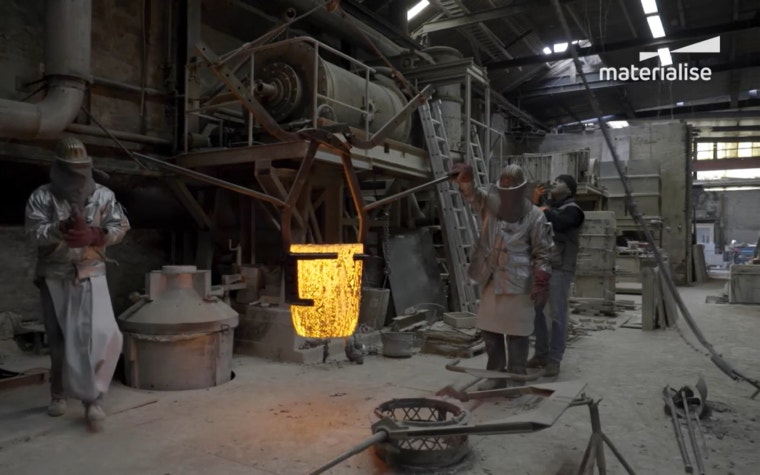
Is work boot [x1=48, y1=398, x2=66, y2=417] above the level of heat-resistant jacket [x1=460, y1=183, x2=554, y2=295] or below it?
below

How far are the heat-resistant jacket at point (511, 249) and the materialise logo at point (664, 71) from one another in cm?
1219

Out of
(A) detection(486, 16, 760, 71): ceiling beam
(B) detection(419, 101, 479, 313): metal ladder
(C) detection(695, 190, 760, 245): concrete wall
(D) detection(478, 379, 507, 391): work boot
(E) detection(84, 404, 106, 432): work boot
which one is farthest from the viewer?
(C) detection(695, 190, 760, 245): concrete wall

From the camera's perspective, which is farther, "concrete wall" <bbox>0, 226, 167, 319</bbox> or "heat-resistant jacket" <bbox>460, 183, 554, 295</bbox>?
"concrete wall" <bbox>0, 226, 167, 319</bbox>

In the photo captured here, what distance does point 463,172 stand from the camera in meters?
3.78

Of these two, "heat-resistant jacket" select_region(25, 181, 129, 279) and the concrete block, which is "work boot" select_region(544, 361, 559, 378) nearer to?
the concrete block

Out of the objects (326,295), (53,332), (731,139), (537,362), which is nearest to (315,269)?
(326,295)

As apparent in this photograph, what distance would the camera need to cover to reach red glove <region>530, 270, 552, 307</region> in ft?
13.8

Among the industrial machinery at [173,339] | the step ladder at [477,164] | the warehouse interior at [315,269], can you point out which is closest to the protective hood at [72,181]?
the warehouse interior at [315,269]

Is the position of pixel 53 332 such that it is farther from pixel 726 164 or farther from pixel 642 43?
pixel 726 164

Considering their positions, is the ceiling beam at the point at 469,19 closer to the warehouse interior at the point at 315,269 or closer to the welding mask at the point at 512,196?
the warehouse interior at the point at 315,269

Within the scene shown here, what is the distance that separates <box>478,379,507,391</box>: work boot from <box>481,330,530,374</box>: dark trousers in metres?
0.11

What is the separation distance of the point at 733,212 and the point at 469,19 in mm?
19050

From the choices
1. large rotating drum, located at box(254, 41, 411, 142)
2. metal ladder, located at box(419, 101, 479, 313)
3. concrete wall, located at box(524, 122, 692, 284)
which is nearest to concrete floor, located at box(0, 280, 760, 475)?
metal ladder, located at box(419, 101, 479, 313)

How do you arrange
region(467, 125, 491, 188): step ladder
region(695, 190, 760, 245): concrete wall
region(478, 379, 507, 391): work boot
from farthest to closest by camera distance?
region(695, 190, 760, 245): concrete wall
region(467, 125, 491, 188): step ladder
region(478, 379, 507, 391): work boot
